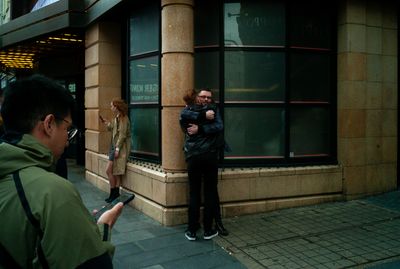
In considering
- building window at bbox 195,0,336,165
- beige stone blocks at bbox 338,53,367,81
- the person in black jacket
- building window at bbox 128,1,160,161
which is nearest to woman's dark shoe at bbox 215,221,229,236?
the person in black jacket

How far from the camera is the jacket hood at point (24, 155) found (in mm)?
1458

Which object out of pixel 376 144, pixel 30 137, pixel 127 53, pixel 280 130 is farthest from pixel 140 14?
pixel 30 137

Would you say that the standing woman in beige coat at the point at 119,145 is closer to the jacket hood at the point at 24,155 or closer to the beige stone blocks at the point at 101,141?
the beige stone blocks at the point at 101,141

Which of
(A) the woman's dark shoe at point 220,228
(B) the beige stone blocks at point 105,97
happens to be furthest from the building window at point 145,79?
(A) the woman's dark shoe at point 220,228

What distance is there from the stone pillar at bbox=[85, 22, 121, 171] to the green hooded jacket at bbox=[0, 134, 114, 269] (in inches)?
302

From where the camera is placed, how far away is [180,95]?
6.45 meters

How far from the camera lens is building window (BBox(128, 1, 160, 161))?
24.6 ft

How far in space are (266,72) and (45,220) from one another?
6086 mm

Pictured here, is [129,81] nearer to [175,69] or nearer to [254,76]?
[175,69]

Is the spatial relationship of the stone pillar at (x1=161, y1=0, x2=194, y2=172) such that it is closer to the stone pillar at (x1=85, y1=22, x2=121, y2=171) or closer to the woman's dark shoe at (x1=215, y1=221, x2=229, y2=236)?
the woman's dark shoe at (x1=215, y1=221, x2=229, y2=236)

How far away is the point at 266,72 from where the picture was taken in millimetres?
7113

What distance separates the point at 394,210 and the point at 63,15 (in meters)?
7.51

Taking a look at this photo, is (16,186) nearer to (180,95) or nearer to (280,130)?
(180,95)

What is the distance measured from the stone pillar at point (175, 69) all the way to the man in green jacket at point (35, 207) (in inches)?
192
